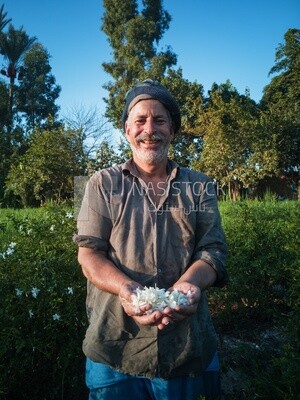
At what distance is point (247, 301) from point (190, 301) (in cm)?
273

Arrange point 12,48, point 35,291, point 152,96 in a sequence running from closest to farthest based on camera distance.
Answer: point 152,96
point 35,291
point 12,48

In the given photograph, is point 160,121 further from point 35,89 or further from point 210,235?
point 35,89

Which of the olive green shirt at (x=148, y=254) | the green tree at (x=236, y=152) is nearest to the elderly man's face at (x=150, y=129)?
the olive green shirt at (x=148, y=254)

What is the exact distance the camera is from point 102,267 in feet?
5.07

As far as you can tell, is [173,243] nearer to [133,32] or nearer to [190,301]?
[190,301]

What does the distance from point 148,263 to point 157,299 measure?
242 millimetres

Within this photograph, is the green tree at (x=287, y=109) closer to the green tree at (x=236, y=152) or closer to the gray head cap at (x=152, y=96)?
the green tree at (x=236, y=152)

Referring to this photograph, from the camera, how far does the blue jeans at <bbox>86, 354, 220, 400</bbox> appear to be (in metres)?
1.61

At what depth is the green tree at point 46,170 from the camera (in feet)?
53.5

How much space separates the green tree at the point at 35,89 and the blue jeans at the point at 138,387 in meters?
29.8

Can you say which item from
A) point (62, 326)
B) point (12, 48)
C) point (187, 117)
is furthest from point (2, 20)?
point (62, 326)

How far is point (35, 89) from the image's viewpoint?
3006 cm

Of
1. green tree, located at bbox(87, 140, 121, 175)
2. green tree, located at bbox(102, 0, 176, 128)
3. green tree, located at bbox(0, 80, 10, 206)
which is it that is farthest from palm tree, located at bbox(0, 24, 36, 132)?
green tree, located at bbox(87, 140, 121, 175)

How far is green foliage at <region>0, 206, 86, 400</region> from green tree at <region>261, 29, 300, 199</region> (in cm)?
1695
